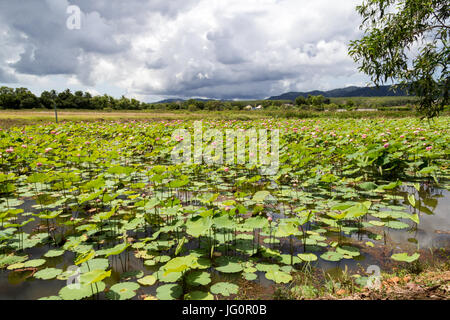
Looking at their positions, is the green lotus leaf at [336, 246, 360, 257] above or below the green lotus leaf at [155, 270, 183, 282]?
below

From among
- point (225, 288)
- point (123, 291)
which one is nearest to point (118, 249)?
point (123, 291)

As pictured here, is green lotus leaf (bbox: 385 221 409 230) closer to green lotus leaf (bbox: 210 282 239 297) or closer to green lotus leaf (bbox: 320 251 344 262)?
green lotus leaf (bbox: 320 251 344 262)

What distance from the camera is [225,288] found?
2.20m

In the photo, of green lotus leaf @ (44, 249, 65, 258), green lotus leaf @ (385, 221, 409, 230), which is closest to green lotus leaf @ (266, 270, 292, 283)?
green lotus leaf @ (385, 221, 409, 230)

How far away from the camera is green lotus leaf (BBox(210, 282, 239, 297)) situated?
7.00ft

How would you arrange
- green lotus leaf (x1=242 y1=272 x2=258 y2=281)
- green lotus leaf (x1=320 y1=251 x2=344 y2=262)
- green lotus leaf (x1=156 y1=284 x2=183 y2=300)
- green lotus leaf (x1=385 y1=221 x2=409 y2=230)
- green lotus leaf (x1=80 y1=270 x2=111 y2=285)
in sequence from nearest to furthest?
green lotus leaf (x1=80 y1=270 x2=111 y2=285), green lotus leaf (x1=156 y1=284 x2=183 y2=300), green lotus leaf (x1=242 y1=272 x2=258 y2=281), green lotus leaf (x1=320 y1=251 x2=344 y2=262), green lotus leaf (x1=385 y1=221 x2=409 y2=230)

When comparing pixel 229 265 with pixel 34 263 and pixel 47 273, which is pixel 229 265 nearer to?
pixel 47 273

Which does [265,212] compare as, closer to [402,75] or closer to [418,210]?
[418,210]

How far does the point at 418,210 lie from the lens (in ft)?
13.2

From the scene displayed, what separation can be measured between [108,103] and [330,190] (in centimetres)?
7858

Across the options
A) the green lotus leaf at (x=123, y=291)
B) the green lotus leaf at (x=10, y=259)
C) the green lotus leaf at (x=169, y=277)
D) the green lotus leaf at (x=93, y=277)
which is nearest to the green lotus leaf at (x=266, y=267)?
the green lotus leaf at (x=169, y=277)

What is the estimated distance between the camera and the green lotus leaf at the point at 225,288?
213 cm
